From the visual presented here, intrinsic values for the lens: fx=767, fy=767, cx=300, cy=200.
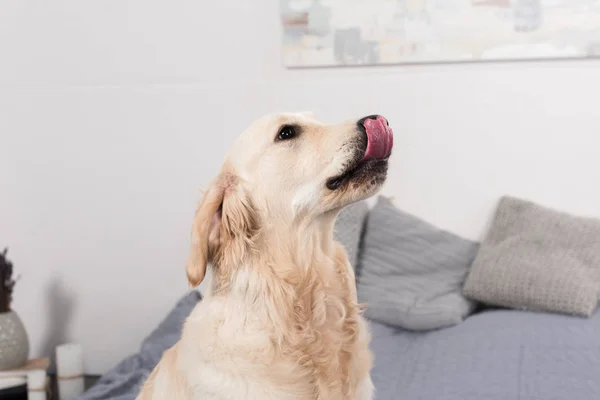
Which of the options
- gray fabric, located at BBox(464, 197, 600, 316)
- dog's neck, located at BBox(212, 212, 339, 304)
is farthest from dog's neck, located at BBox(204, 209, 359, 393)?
gray fabric, located at BBox(464, 197, 600, 316)

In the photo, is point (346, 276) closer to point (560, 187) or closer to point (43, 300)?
point (560, 187)

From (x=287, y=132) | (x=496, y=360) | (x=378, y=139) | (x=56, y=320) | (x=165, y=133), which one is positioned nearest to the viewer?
(x=378, y=139)

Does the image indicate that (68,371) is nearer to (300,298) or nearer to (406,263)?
(406,263)

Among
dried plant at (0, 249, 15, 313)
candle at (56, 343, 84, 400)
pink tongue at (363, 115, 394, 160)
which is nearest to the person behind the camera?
pink tongue at (363, 115, 394, 160)

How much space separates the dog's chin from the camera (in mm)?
1375

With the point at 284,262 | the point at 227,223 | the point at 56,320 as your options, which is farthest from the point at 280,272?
the point at 56,320

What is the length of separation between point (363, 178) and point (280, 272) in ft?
0.79

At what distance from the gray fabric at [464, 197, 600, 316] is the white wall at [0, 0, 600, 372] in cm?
15

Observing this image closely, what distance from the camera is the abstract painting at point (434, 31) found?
8.57 ft

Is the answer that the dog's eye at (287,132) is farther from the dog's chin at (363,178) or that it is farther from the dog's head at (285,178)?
the dog's chin at (363,178)

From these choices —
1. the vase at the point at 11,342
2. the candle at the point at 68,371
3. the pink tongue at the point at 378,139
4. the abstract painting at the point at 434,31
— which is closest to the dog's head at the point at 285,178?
the pink tongue at the point at 378,139

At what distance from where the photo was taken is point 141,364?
2.67 meters

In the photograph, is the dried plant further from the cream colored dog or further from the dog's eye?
the dog's eye

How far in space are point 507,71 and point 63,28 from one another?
1725 mm
